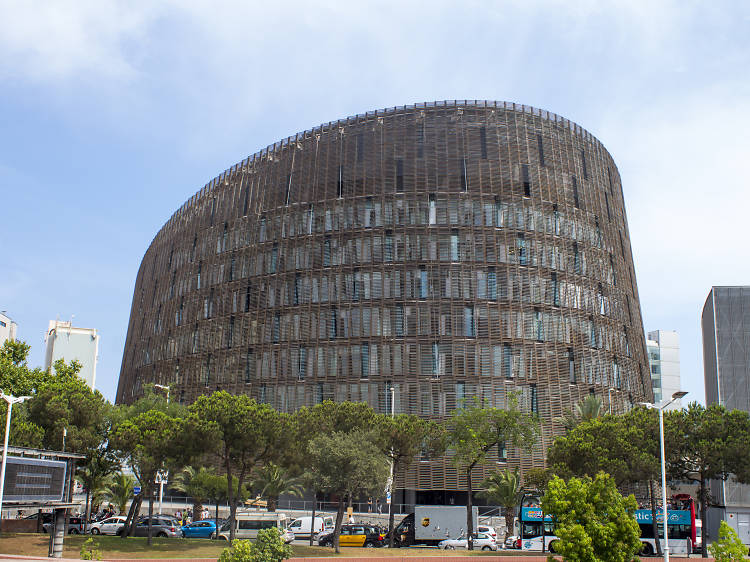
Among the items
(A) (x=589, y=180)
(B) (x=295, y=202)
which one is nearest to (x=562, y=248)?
(A) (x=589, y=180)

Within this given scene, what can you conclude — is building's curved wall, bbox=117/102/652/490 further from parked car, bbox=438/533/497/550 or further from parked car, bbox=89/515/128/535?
parked car, bbox=89/515/128/535

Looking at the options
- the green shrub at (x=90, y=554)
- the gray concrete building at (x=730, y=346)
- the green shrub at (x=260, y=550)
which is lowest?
the green shrub at (x=90, y=554)

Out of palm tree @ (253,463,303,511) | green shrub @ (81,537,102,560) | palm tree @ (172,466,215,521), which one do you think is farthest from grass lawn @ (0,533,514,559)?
palm tree @ (172,466,215,521)

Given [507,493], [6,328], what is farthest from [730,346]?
[6,328]

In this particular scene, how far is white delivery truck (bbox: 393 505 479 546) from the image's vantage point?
60.5 meters

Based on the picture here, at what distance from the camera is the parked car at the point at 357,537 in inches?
2301

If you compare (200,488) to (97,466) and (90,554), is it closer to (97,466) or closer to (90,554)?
(97,466)

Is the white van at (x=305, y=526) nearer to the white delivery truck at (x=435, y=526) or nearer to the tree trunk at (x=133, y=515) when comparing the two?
the white delivery truck at (x=435, y=526)

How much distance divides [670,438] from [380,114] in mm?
64609

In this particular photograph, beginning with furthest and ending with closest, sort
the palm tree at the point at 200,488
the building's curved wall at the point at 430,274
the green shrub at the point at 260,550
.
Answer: the building's curved wall at the point at 430,274 < the palm tree at the point at 200,488 < the green shrub at the point at 260,550

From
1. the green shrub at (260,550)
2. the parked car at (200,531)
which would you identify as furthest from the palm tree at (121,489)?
the green shrub at (260,550)

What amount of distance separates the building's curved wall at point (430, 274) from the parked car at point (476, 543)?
27.1 metres

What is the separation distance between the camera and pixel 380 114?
103 metres

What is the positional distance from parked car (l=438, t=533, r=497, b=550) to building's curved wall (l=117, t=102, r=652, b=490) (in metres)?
27.1
